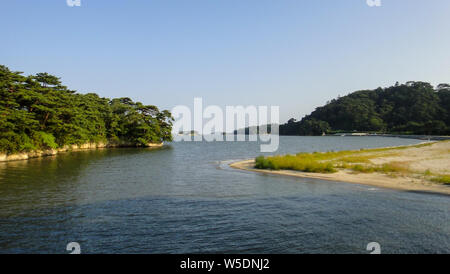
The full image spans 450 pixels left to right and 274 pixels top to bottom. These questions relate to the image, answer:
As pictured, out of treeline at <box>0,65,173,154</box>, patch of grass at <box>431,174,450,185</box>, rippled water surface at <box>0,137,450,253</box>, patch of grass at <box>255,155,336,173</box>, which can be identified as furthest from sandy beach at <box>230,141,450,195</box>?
treeline at <box>0,65,173,154</box>

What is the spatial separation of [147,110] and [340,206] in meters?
96.0

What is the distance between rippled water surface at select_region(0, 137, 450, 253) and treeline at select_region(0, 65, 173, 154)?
80.3 feet

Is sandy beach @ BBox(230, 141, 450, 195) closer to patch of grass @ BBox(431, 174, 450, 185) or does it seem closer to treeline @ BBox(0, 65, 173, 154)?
patch of grass @ BBox(431, 174, 450, 185)

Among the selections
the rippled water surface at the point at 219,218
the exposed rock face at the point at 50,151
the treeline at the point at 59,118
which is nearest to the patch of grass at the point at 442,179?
the rippled water surface at the point at 219,218

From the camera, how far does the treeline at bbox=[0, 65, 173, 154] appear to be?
4269 centimetres

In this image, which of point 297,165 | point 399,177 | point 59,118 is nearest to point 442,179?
point 399,177

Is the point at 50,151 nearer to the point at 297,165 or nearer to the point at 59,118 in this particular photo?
the point at 59,118

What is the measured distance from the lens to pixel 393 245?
11.3 m

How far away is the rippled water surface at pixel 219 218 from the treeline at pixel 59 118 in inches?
963

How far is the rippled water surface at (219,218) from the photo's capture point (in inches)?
447

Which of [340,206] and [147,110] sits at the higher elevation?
[147,110]

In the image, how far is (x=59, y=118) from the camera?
61.6m
